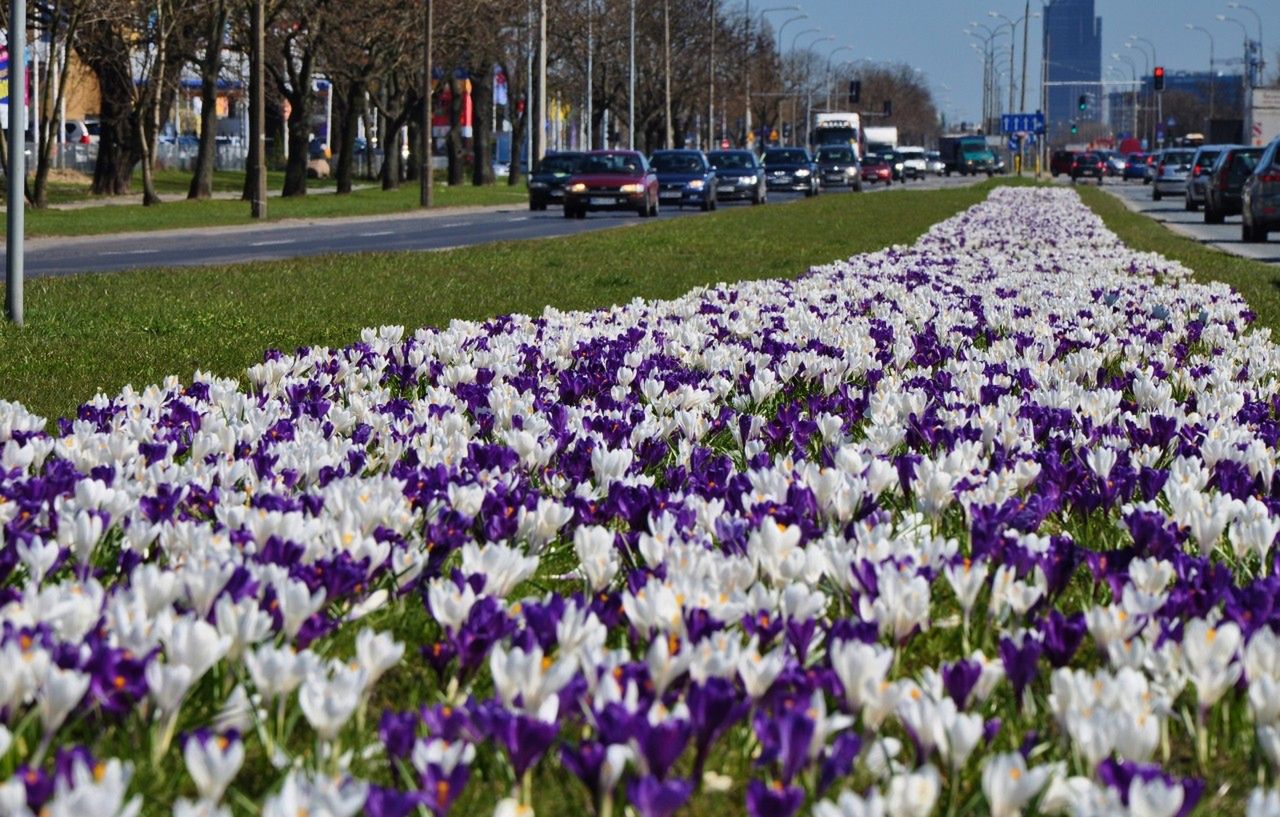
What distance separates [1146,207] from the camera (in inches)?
2114

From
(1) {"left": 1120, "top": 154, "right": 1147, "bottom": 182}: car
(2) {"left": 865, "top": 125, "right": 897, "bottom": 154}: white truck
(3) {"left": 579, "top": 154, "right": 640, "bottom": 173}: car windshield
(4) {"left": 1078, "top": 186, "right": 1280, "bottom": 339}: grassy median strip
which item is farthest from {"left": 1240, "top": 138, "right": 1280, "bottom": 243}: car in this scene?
(2) {"left": 865, "top": 125, "right": 897, "bottom": 154}: white truck

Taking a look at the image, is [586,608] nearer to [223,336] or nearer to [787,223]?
[223,336]

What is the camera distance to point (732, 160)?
58.9m

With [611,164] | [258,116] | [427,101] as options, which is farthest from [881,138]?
[258,116]

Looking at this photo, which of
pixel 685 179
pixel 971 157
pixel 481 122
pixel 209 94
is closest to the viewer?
pixel 209 94

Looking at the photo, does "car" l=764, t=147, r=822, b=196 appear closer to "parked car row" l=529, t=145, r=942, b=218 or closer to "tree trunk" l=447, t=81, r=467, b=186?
"parked car row" l=529, t=145, r=942, b=218

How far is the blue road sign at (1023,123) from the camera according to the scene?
102875 millimetres

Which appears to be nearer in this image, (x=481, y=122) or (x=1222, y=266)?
(x=1222, y=266)

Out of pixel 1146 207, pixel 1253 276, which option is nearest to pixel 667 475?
pixel 1253 276

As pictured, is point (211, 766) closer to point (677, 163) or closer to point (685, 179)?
point (685, 179)

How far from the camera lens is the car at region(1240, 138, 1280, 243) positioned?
3134 centimetres

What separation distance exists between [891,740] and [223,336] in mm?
9098

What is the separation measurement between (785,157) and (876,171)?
89.6 ft

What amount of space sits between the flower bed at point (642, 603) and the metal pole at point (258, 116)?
111 ft
